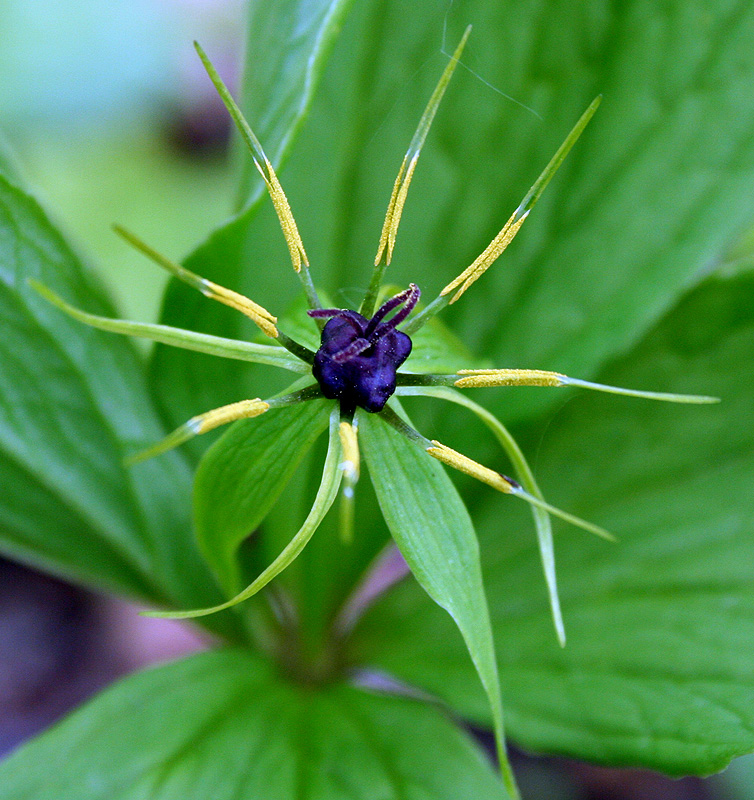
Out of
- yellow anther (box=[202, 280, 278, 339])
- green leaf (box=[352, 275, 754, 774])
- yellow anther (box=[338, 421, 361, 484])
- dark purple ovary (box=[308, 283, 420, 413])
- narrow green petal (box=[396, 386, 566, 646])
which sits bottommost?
green leaf (box=[352, 275, 754, 774])

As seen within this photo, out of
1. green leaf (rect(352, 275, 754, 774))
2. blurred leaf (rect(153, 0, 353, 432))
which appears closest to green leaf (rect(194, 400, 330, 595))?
blurred leaf (rect(153, 0, 353, 432))

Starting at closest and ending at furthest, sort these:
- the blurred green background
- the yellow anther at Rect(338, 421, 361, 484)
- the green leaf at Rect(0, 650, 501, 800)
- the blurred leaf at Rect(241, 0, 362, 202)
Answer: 1. the yellow anther at Rect(338, 421, 361, 484)
2. the blurred leaf at Rect(241, 0, 362, 202)
3. the green leaf at Rect(0, 650, 501, 800)
4. the blurred green background

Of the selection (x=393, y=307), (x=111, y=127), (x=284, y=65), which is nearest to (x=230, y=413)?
(x=393, y=307)

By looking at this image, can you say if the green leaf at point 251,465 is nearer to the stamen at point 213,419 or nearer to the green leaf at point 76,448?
the stamen at point 213,419

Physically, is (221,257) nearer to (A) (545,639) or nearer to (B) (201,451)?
(B) (201,451)

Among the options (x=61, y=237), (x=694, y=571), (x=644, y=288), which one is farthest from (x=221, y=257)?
(x=694, y=571)

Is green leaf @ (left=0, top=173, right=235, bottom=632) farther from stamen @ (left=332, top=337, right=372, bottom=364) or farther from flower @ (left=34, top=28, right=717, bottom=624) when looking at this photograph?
stamen @ (left=332, top=337, right=372, bottom=364)
